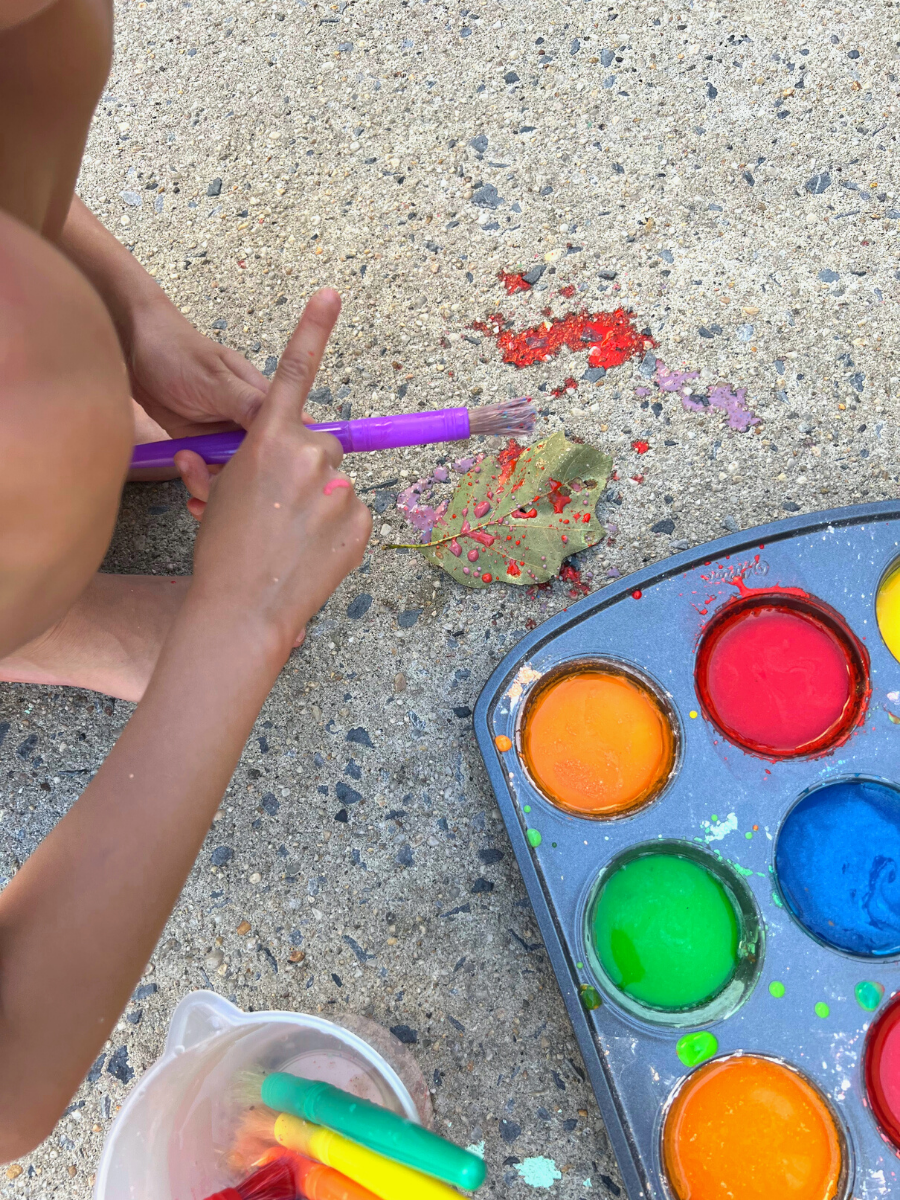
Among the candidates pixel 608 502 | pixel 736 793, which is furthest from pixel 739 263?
pixel 736 793

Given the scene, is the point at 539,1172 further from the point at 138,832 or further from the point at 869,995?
the point at 138,832

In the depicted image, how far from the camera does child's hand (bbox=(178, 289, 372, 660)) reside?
72cm

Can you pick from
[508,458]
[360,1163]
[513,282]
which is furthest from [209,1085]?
[513,282]

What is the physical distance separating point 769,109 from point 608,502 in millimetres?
675

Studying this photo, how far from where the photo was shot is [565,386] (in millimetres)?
1194

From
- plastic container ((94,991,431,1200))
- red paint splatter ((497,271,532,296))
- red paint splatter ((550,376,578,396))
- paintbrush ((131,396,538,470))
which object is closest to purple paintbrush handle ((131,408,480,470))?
paintbrush ((131,396,538,470))

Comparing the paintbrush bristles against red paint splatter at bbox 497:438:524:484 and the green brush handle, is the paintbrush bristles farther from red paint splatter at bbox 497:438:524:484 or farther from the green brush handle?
the green brush handle

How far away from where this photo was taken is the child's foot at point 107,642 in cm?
102

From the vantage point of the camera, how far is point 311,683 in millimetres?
1124

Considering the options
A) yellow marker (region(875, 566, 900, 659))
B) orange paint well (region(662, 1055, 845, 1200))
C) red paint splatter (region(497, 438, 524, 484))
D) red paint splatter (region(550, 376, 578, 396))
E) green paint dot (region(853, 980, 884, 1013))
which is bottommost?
orange paint well (region(662, 1055, 845, 1200))

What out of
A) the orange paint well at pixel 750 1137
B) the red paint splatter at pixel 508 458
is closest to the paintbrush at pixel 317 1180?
the orange paint well at pixel 750 1137

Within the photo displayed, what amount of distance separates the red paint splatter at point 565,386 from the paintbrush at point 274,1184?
95 centimetres

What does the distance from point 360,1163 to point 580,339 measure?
101 cm

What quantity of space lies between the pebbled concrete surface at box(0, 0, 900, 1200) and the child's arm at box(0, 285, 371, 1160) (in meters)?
0.39
